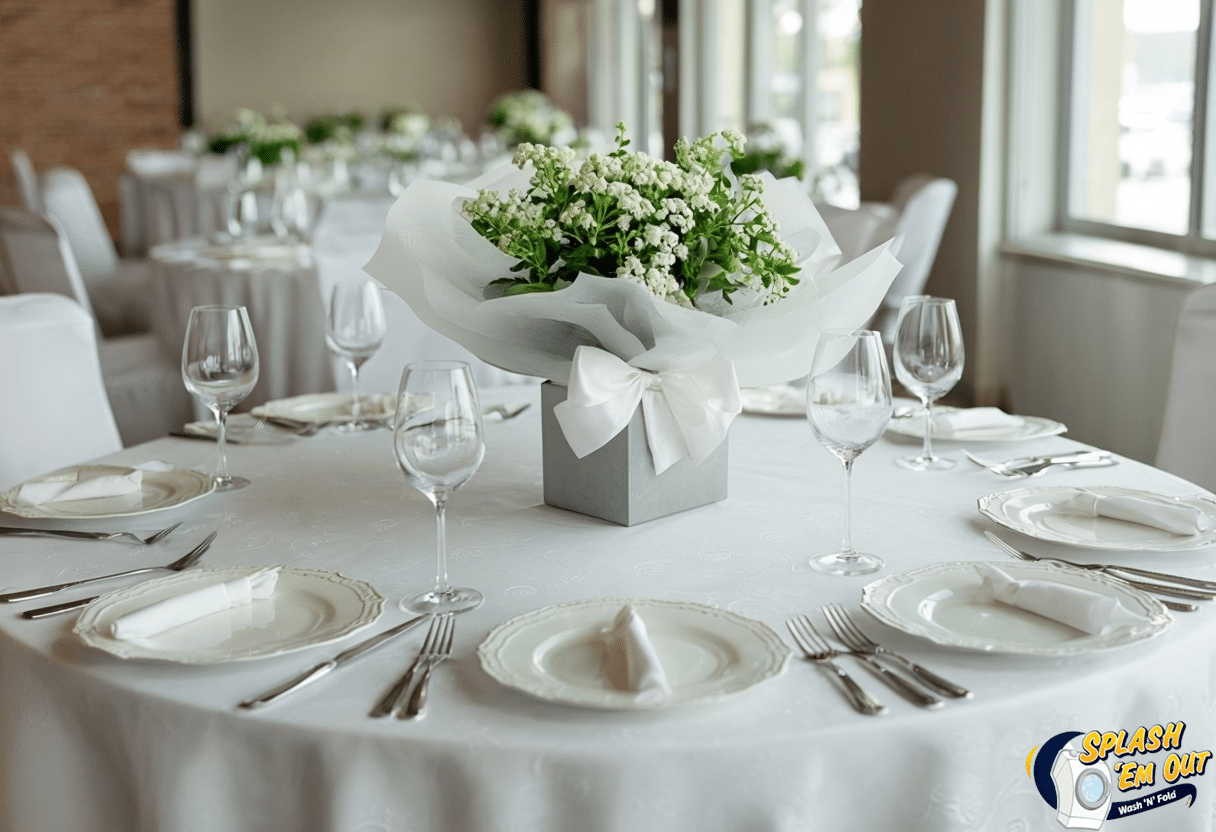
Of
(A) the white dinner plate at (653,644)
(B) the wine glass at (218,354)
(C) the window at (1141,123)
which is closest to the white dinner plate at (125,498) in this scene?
(B) the wine glass at (218,354)

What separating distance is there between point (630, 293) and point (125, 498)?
733mm

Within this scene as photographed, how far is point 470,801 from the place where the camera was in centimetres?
96

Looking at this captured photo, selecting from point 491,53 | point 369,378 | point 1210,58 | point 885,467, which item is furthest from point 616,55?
point 885,467

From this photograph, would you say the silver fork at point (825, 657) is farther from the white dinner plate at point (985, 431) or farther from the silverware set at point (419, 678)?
the white dinner plate at point (985, 431)

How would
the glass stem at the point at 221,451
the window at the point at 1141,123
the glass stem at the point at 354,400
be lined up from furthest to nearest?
the window at the point at 1141,123
the glass stem at the point at 354,400
the glass stem at the point at 221,451

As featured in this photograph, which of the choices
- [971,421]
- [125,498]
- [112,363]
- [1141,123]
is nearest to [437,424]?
[125,498]

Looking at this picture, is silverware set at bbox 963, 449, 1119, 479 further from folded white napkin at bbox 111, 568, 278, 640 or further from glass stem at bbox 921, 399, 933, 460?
folded white napkin at bbox 111, 568, 278, 640

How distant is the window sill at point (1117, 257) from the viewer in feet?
12.8

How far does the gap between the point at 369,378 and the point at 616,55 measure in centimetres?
977

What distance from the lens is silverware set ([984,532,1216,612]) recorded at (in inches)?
47.5

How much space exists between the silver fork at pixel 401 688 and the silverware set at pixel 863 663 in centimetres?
34

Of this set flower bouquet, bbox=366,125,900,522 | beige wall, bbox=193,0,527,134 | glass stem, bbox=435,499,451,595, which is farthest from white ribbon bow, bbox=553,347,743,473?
beige wall, bbox=193,0,527,134

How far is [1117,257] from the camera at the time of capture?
14.1 ft

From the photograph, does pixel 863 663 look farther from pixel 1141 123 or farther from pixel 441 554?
pixel 1141 123
